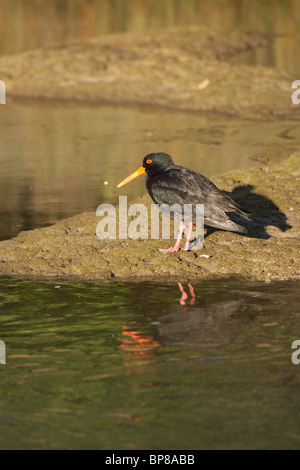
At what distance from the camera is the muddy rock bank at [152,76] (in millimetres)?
16266

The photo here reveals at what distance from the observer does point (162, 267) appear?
26.3ft

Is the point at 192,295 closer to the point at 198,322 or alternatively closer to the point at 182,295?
the point at 182,295

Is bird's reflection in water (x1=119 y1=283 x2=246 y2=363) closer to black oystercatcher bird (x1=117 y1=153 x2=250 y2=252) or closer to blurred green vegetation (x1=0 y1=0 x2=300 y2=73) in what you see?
black oystercatcher bird (x1=117 y1=153 x2=250 y2=252)

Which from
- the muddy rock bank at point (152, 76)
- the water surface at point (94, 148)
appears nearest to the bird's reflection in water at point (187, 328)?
the water surface at point (94, 148)

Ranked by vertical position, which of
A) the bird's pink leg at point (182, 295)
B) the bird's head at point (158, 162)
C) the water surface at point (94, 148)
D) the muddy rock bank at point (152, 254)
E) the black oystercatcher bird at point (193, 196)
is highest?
the water surface at point (94, 148)

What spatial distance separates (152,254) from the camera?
827cm

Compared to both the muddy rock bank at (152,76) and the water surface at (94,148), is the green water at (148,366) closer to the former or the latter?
the water surface at (94,148)

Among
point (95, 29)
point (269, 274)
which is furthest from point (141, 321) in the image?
point (95, 29)

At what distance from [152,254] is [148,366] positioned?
267cm

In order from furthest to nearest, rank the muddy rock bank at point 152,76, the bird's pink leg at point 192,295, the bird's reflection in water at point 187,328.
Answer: the muddy rock bank at point 152,76
the bird's pink leg at point 192,295
the bird's reflection in water at point 187,328

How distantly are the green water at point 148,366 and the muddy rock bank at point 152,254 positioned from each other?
300 millimetres

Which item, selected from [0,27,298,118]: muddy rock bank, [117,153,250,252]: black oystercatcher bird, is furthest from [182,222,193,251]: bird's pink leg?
[0,27,298,118]: muddy rock bank

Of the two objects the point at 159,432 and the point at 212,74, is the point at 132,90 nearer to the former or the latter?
the point at 212,74
